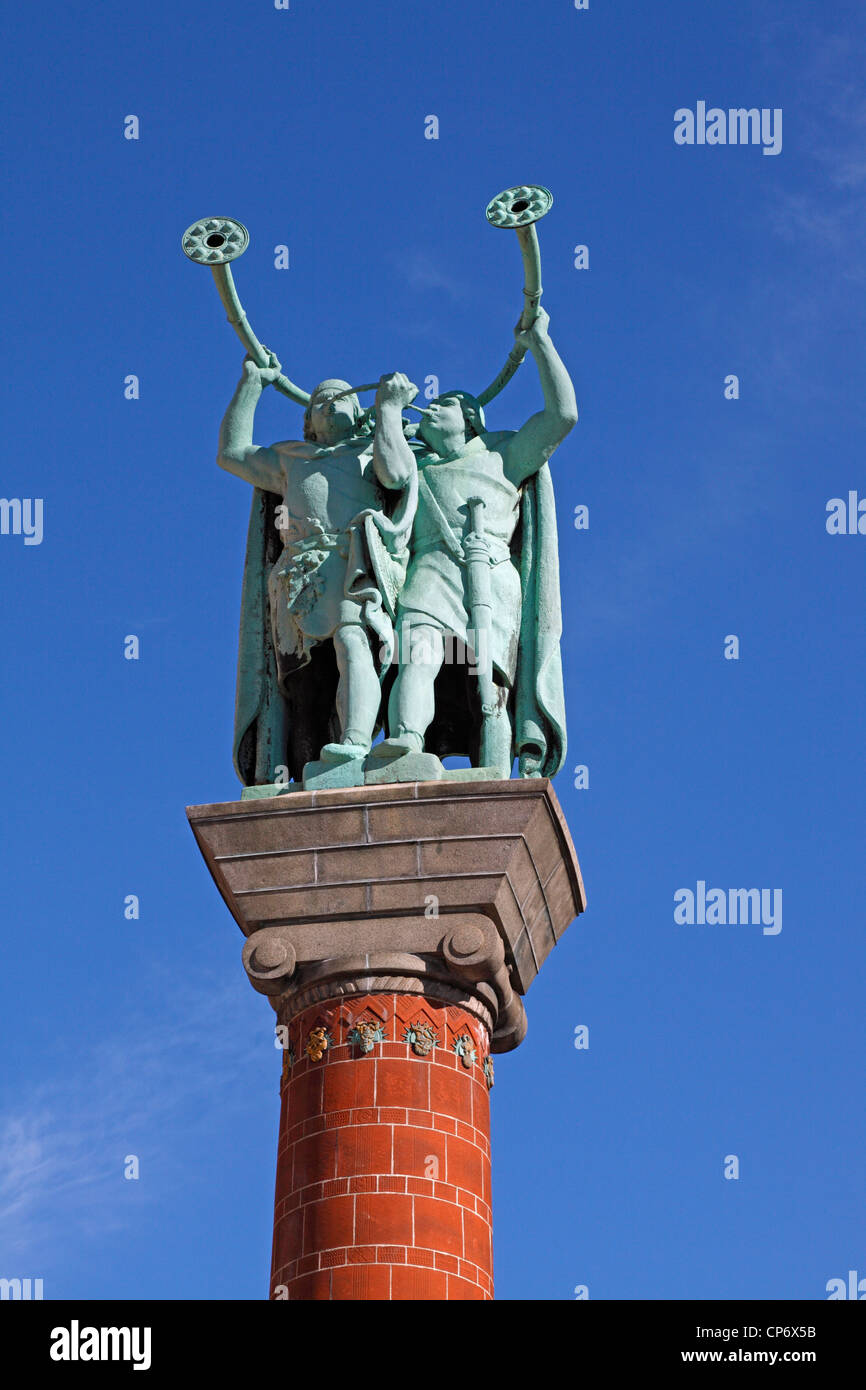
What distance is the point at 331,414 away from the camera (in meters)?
18.6

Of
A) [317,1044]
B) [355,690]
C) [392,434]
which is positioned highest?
[392,434]

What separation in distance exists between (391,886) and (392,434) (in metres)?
4.08

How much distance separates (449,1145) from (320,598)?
15.2 ft

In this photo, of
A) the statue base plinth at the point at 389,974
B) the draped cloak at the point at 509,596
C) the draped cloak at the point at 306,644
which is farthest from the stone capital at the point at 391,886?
the draped cloak at the point at 509,596

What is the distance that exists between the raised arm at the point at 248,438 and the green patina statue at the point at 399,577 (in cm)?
2

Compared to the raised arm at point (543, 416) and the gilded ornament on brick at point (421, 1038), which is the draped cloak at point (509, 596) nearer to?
the raised arm at point (543, 416)

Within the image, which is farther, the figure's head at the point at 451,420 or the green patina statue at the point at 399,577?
the figure's head at the point at 451,420

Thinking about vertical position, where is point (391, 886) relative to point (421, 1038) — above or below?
above

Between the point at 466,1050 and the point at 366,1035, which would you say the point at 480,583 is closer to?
the point at 466,1050

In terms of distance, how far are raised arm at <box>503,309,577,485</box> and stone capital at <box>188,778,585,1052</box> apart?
3410 millimetres

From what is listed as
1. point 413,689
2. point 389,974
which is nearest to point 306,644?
point 413,689

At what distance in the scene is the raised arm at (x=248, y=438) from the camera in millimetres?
18641
